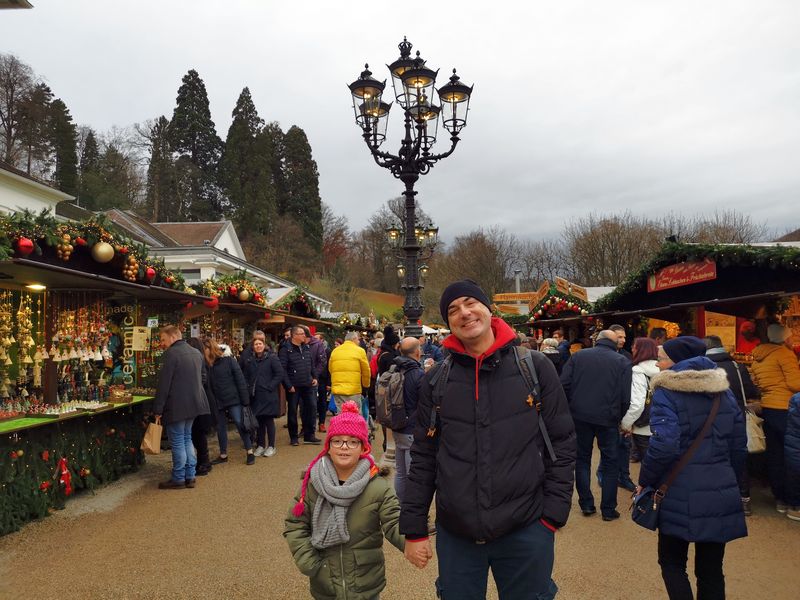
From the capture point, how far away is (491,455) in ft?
7.41

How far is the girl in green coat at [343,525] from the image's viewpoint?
2732 millimetres

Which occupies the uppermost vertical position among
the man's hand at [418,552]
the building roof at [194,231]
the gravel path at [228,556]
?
the building roof at [194,231]

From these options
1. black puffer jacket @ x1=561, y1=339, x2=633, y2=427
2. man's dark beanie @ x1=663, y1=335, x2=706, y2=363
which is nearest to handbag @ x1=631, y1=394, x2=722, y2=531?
man's dark beanie @ x1=663, y1=335, x2=706, y2=363

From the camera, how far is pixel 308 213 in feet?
173

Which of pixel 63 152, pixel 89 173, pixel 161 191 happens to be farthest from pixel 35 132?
pixel 161 191

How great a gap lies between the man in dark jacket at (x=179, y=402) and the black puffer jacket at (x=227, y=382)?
1076mm

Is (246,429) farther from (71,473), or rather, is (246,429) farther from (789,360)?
(789,360)

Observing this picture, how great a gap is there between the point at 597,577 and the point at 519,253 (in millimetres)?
48957

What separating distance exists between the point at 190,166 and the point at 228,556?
5102cm

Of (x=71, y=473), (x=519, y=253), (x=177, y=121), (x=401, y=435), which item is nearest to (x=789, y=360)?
(x=401, y=435)

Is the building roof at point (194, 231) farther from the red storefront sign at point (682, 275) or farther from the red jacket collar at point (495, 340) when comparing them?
the red jacket collar at point (495, 340)

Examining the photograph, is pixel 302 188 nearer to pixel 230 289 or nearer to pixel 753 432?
pixel 230 289

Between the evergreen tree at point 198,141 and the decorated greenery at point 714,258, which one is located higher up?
the evergreen tree at point 198,141

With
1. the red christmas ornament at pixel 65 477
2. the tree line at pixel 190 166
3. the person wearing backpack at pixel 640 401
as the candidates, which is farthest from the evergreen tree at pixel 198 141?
the person wearing backpack at pixel 640 401
